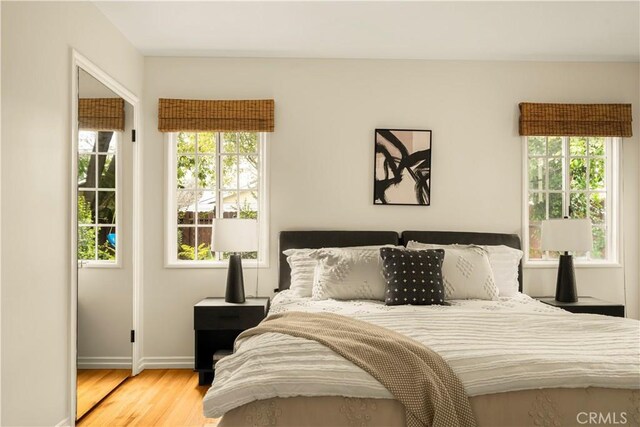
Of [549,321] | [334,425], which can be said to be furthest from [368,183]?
[334,425]

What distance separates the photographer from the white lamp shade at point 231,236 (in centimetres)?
389

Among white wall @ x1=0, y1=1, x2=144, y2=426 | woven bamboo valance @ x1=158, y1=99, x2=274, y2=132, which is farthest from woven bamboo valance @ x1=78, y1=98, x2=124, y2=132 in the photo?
woven bamboo valance @ x1=158, y1=99, x2=274, y2=132

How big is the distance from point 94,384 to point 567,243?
140 inches

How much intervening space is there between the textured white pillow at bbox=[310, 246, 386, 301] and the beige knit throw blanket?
1.14 metres

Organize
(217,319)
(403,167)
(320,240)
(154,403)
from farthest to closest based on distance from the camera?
(403,167)
(320,240)
(217,319)
(154,403)

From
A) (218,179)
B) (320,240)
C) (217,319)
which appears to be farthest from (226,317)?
(218,179)

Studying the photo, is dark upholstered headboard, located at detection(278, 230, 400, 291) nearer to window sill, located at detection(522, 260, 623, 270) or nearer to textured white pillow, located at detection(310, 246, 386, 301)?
textured white pillow, located at detection(310, 246, 386, 301)

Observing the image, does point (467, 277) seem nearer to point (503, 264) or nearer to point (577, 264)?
point (503, 264)

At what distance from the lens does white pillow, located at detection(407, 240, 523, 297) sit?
3.89 m

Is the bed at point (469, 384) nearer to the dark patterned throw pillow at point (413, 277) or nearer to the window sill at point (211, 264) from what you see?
the dark patterned throw pillow at point (413, 277)

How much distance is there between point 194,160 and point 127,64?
3.12 ft

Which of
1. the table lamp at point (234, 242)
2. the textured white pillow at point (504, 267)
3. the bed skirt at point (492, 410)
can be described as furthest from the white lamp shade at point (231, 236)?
the bed skirt at point (492, 410)

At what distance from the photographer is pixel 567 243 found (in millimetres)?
4008

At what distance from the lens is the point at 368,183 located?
14.4 ft
